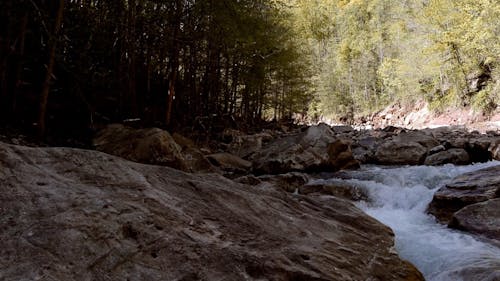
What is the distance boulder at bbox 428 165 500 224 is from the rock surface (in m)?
3.13

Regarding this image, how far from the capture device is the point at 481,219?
4793 millimetres

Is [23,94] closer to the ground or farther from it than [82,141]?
farther from it

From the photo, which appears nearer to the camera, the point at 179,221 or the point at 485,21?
the point at 179,221

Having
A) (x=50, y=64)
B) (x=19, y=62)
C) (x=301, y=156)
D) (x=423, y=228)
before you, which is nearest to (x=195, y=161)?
(x=301, y=156)

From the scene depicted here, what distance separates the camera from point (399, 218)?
611cm

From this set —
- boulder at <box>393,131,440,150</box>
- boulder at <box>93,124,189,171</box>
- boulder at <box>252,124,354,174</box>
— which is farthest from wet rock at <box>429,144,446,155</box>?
boulder at <box>93,124,189,171</box>

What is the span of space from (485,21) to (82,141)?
21.8m

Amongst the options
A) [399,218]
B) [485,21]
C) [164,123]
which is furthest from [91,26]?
[485,21]

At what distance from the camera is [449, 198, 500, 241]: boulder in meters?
4.55

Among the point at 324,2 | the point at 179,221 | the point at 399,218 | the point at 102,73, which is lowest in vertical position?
the point at 399,218

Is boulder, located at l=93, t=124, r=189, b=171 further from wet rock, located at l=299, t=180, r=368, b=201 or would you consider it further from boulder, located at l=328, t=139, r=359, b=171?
boulder, located at l=328, t=139, r=359, b=171

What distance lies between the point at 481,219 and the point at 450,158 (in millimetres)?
6253

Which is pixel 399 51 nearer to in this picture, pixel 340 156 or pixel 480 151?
Result: pixel 480 151

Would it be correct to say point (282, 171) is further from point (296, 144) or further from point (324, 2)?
point (324, 2)
